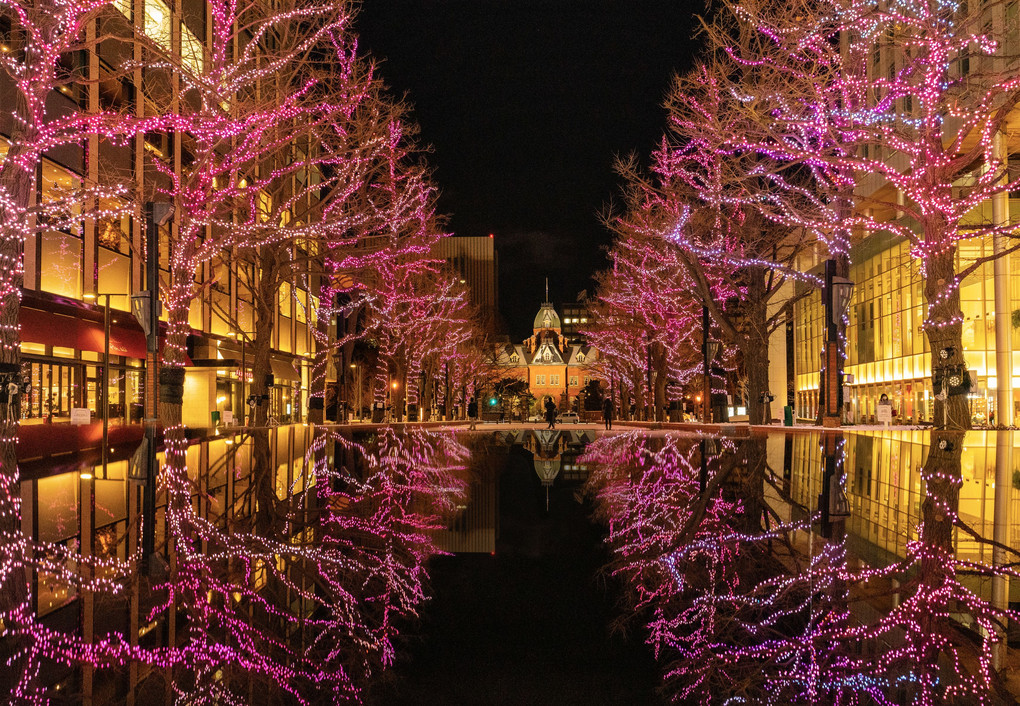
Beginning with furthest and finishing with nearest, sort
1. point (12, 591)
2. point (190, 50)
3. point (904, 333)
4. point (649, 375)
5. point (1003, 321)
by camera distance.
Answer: point (904, 333) → point (649, 375) → point (1003, 321) → point (190, 50) → point (12, 591)

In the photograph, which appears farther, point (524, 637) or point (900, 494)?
point (900, 494)

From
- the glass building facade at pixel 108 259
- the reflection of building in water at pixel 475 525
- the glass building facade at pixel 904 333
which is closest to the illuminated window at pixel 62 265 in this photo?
the glass building facade at pixel 108 259

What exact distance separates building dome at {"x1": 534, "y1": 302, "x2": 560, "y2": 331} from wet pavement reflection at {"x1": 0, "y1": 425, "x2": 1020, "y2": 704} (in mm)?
160491

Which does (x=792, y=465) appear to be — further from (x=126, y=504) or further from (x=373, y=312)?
(x=373, y=312)

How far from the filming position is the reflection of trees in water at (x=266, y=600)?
3.29 m

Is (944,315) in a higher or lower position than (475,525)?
higher

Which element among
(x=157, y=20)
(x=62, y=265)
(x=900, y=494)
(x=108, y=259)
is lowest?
(x=900, y=494)

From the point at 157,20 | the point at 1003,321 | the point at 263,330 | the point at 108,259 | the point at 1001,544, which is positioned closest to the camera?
the point at 1001,544

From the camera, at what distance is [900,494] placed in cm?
977

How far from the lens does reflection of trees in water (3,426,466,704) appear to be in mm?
3285

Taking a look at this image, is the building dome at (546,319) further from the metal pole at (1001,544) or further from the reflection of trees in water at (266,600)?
the reflection of trees in water at (266,600)

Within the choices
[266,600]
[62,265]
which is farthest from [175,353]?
[266,600]

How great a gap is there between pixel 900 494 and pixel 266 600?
7857mm

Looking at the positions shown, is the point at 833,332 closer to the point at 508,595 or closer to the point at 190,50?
the point at 508,595
